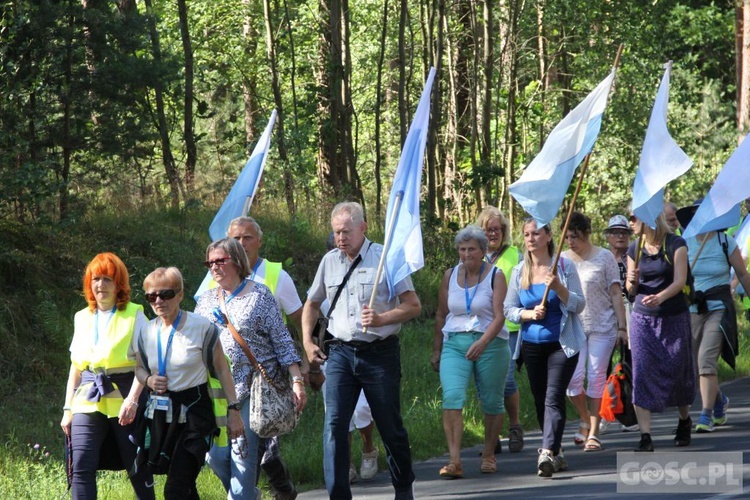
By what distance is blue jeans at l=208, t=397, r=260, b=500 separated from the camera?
7148 millimetres

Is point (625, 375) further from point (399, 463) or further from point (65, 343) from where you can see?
point (65, 343)

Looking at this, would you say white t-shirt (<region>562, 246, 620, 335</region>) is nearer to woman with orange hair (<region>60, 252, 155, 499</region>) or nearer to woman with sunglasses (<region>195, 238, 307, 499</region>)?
woman with sunglasses (<region>195, 238, 307, 499</region>)

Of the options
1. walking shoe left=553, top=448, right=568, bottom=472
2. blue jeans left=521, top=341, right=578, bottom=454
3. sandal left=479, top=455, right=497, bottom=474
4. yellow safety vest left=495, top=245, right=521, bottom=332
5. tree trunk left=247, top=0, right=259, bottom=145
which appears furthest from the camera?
tree trunk left=247, top=0, right=259, bottom=145

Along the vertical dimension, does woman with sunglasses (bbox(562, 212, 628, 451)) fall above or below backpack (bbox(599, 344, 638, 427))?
above

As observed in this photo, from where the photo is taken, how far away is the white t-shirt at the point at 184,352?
22.3ft

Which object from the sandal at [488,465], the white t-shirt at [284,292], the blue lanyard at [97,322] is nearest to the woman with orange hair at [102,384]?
the blue lanyard at [97,322]

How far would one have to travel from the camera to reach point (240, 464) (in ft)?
23.6

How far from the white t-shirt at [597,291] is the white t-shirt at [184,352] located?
4.51 m

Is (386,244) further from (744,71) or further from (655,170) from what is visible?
(744,71)

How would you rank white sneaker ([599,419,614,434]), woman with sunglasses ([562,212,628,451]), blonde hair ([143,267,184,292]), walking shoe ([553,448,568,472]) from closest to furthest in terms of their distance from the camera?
1. blonde hair ([143,267,184,292])
2. walking shoe ([553,448,568,472])
3. woman with sunglasses ([562,212,628,451])
4. white sneaker ([599,419,614,434])

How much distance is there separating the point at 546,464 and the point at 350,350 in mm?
2103

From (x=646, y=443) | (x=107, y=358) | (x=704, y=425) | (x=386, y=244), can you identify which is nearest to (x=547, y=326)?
(x=646, y=443)

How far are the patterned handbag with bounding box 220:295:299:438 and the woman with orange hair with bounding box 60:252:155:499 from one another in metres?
0.64

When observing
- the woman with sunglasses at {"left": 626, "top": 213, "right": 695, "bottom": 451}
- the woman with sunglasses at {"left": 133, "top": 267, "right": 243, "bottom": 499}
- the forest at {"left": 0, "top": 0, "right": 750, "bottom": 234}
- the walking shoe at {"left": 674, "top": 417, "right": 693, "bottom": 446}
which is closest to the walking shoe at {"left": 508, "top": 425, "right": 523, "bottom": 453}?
the woman with sunglasses at {"left": 626, "top": 213, "right": 695, "bottom": 451}
